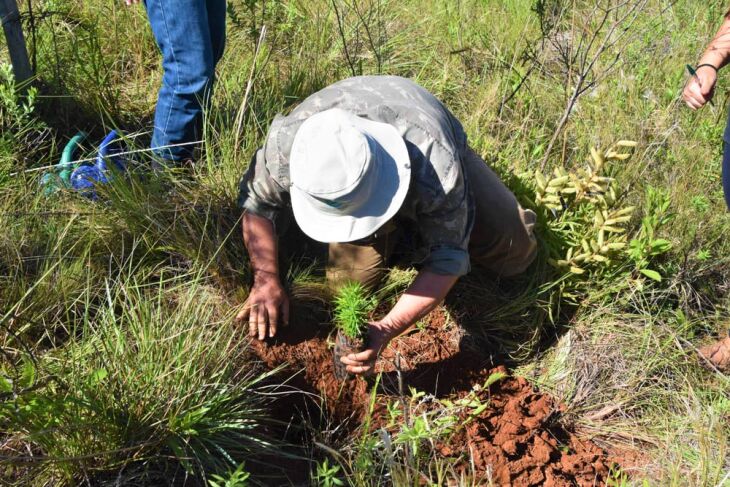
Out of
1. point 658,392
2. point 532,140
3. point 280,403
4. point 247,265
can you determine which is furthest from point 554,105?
point 280,403

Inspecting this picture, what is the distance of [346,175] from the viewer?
75.0 inches

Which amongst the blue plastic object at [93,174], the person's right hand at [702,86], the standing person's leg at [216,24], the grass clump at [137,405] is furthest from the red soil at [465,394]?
the standing person's leg at [216,24]

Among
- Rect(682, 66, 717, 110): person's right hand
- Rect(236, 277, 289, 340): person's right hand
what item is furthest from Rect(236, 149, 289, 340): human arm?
Rect(682, 66, 717, 110): person's right hand

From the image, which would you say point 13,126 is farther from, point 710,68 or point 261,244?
point 710,68

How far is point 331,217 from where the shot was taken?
81.0 inches

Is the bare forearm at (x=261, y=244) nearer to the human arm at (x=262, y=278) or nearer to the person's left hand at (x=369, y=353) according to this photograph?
the human arm at (x=262, y=278)

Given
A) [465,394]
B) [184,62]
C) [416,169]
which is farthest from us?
[184,62]

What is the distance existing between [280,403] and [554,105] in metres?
2.21

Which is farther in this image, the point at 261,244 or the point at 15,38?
the point at 15,38

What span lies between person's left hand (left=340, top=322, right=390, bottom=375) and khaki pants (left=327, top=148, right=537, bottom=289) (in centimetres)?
38

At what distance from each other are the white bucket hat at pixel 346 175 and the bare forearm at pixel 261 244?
0.38 m

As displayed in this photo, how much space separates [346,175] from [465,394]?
1.10 metres

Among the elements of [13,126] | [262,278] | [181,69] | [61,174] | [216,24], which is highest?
[216,24]

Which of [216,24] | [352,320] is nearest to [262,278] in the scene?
[352,320]
